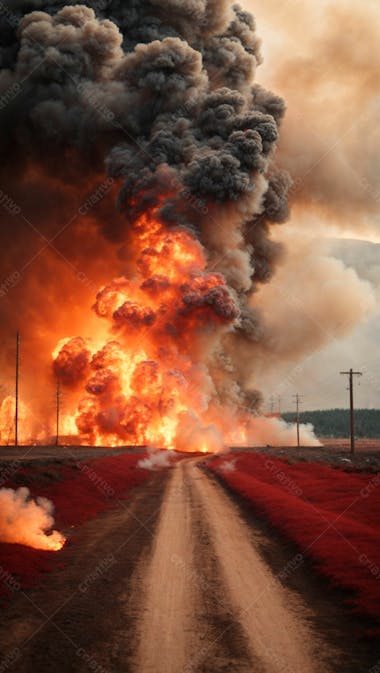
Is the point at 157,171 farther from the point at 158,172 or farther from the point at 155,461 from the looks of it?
the point at 155,461

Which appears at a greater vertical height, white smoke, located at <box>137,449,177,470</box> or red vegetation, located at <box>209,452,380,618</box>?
white smoke, located at <box>137,449,177,470</box>

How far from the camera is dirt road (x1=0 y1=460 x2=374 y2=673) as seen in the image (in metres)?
10.1

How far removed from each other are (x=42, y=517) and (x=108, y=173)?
240ft

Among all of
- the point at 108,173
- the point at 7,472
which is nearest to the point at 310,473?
the point at 7,472

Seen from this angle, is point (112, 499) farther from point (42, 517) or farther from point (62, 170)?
point (62, 170)

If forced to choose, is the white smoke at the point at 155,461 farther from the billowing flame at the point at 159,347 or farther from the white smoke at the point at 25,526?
the white smoke at the point at 25,526

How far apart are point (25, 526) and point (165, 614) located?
8.24m

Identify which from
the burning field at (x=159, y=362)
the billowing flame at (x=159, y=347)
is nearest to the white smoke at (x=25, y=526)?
the burning field at (x=159, y=362)

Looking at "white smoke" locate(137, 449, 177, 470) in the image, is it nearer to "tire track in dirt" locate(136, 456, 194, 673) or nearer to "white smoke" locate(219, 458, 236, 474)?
"white smoke" locate(219, 458, 236, 474)

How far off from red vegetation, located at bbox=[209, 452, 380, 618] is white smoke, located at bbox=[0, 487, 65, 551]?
824 centimetres

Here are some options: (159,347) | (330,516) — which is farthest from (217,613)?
(159,347)

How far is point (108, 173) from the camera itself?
87.2 meters

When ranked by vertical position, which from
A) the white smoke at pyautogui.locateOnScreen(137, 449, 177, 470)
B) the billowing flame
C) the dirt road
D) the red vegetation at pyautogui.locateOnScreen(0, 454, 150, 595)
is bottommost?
the dirt road

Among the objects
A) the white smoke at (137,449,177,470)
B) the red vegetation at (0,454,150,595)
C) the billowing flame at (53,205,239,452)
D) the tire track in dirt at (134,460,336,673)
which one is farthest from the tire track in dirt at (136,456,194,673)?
the billowing flame at (53,205,239,452)
